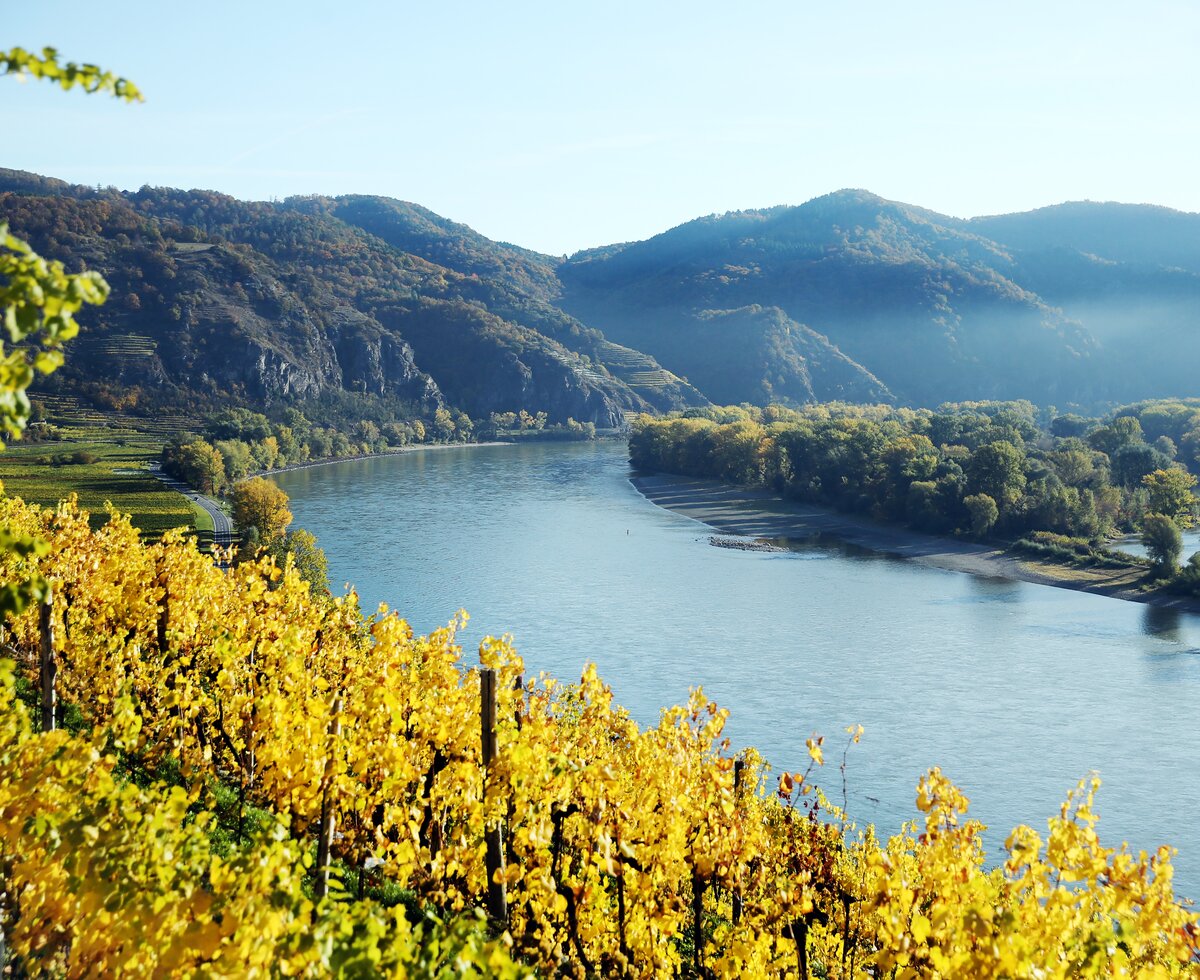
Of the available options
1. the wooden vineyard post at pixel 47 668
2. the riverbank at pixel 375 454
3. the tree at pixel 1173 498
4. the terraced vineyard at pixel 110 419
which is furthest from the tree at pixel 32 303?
the terraced vineyard at pixel 110 419

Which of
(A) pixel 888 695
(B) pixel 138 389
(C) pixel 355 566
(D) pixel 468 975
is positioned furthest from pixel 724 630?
(B) pixel 138 389

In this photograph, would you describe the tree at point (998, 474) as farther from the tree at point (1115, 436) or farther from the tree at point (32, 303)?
the tree at point (32, 303)

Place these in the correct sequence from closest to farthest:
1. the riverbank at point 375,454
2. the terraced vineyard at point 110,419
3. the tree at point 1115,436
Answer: the tree at point 1115,436, the riverbank at point 375,454, the terraced vineyard at point 110,419

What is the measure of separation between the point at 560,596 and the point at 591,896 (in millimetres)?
44984

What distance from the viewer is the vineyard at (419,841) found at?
6266mm

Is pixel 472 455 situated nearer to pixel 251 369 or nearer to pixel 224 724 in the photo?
pixel 251 369

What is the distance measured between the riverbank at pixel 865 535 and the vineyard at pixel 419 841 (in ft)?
166

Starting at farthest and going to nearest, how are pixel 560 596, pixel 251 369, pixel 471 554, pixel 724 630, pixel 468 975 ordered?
pixel 251 369
pixel 471 554
pixel 560 596
pixel 724 630
pixel 468 975

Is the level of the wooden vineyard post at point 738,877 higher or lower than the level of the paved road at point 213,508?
higher

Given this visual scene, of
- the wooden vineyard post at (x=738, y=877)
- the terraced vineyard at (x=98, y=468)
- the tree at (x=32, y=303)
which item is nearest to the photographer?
the tree at (x=32, y=303)

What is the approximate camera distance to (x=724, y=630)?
48.5 m

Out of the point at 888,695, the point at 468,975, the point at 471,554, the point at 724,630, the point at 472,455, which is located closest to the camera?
the point at 468,975

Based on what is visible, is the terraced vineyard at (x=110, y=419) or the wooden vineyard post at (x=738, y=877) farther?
the terraced vineyard at (x=110, y=419)

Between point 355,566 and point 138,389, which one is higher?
point 138,389
